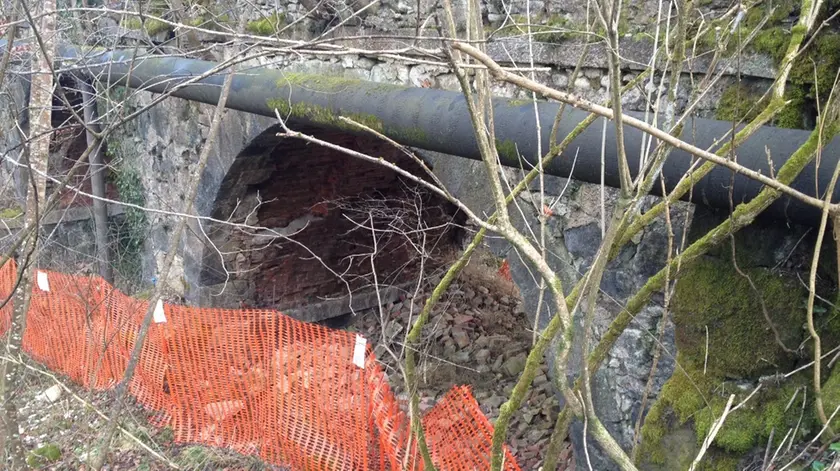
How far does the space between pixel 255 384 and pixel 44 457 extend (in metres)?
1.65

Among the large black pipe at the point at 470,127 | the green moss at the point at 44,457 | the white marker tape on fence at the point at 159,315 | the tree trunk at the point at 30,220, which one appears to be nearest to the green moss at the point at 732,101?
the large black pipe at the point at 470,127

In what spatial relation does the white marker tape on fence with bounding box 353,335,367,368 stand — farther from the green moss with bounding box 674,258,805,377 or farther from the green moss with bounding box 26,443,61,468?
the green moss with bounding box 26,443,61,468

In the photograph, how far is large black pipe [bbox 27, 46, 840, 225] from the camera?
197 cm

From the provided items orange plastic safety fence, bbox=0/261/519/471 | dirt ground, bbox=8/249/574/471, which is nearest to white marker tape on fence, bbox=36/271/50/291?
orange plastic safety fence, bbox=0/261/519/471

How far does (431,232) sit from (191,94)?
355cm

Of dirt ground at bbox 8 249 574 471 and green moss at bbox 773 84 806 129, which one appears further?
dirt ground at bbox 8 249 574 471

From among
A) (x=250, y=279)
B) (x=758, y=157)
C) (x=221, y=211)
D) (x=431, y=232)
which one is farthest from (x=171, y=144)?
A: (x=758, y=157)

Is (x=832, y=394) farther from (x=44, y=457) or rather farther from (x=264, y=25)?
(x=44, y=457)

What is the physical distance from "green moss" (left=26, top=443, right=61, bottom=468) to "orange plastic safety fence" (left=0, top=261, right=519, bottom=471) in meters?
0.62

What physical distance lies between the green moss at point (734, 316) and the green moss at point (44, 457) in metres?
4.53

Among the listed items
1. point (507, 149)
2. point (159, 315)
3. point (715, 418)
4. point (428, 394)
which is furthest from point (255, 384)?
point (715, 418)

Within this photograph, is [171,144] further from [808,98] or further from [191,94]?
[808,98]

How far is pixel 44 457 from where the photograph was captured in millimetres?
5176

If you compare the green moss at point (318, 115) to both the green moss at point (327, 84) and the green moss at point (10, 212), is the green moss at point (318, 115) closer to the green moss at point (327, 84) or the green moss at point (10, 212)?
the green moss at point (327, 84)
